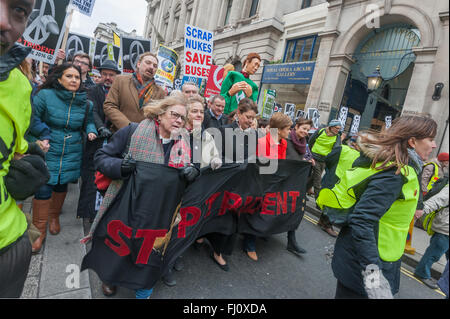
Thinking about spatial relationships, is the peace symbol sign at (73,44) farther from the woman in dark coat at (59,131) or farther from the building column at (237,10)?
the building column at (237,10)

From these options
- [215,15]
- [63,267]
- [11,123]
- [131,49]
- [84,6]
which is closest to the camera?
[11,123]

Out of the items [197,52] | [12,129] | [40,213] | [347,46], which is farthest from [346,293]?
[347,46]

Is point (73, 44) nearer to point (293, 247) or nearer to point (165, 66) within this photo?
point (165, 66)

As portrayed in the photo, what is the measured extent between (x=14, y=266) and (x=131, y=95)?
8.24 ft

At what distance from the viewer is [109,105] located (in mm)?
3127

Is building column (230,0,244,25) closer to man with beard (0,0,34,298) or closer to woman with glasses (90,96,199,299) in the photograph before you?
woman with glasses (90,96,199,299)

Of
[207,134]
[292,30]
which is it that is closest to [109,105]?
[207,134]

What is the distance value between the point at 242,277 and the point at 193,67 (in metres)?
4.54

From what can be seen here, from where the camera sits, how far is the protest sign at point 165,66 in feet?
19.8

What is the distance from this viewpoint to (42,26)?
3.47 metres

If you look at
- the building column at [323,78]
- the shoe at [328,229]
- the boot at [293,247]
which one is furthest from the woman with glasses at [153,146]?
the building column at [323,78]

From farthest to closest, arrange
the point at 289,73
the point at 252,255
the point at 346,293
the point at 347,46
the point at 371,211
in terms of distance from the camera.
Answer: the point at 289,73 < the point at 347,46 < the point at 252,255 < the point at 346,293 < the point at 371,211

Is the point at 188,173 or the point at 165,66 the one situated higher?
the point at 165,66
